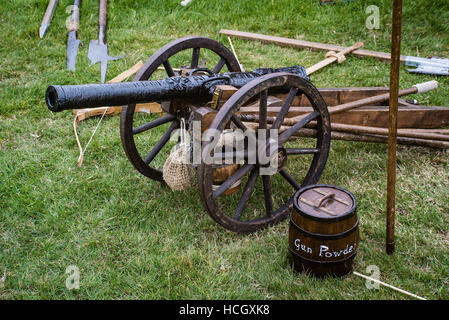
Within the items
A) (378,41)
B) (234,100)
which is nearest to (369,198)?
(234,100)

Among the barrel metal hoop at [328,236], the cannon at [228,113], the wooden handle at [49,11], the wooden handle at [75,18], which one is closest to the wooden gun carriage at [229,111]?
the cannon at [228,113]

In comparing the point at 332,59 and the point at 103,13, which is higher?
the point at 103,13

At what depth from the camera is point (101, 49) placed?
6.08m

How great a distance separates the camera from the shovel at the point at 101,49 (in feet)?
18.9

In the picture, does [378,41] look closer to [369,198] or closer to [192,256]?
[369,198]

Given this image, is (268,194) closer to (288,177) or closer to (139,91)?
(288,177)

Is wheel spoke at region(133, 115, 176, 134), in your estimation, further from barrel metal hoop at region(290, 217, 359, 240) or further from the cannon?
barrel metal hoop at region(290, 217, 359, 240)

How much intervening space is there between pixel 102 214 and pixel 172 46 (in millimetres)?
1285

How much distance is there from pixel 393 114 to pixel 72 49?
4575 millimetres

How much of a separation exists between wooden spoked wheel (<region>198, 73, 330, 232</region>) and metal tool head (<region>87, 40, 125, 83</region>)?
2.86 m

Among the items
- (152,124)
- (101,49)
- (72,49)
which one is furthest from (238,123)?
(72,49)

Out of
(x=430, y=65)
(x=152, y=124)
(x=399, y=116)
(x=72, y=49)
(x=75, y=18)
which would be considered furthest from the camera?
(x=75, y=18)

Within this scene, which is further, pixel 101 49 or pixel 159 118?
pixel 101 49

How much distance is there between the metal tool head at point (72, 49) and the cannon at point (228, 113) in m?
2.42
